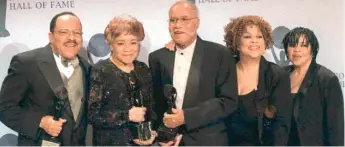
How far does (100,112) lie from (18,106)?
396 millimetres

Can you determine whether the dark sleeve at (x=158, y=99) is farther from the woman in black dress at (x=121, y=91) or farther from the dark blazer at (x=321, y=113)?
the dark blazer at (x=321, y=113)

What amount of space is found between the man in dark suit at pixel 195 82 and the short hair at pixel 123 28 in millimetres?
150

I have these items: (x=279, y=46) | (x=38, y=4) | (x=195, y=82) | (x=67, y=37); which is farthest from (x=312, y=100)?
(x=38, y=4)

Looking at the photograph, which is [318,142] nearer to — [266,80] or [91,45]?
[266,80]

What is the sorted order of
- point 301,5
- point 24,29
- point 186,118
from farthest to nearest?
point 24,29
point 301,5
point 186,118

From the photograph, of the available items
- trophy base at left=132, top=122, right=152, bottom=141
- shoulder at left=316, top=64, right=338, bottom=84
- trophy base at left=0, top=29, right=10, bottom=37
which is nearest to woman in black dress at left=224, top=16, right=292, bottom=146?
shoulder at left=316, top=64, right=338, bottom=84

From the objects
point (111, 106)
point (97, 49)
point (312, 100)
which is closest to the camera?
point (111, 106)

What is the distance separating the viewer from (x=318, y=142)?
1.90 m

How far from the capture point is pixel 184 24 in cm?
187

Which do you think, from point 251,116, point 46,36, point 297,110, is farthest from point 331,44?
point 46,36

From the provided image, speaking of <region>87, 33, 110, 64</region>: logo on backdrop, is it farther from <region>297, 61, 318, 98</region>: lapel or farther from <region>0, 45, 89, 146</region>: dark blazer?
<region>297, 61, 318, 98</region>: lapel

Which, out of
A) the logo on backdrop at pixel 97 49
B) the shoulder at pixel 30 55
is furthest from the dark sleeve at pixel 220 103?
the shoulder at pixel 30 55

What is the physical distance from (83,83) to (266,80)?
837 mm

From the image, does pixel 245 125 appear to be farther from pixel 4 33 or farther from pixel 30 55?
pixel 4 33
